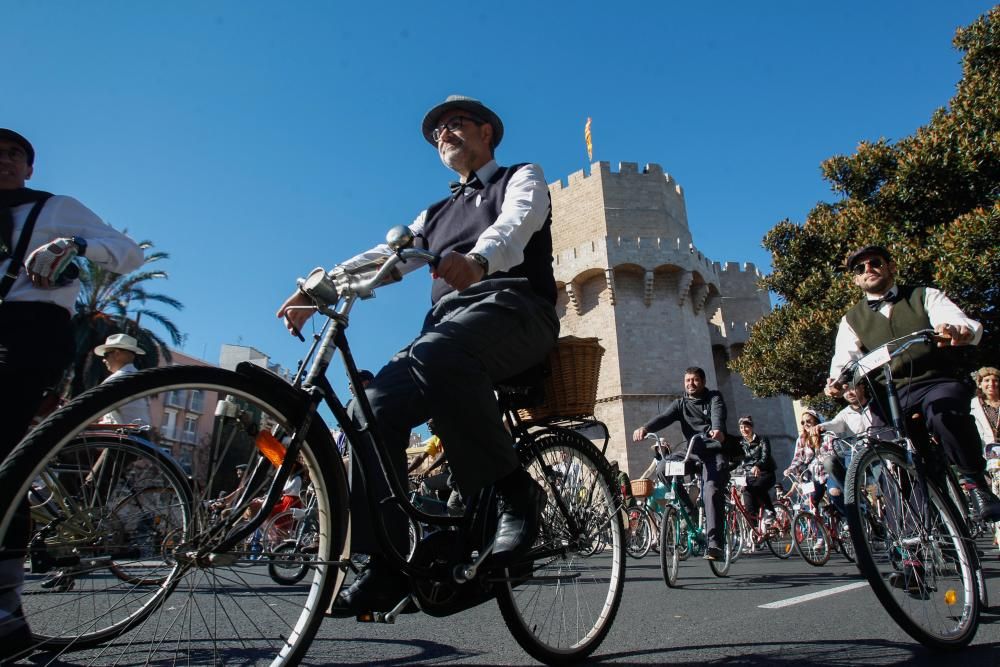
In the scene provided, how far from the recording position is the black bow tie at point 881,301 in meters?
3.51

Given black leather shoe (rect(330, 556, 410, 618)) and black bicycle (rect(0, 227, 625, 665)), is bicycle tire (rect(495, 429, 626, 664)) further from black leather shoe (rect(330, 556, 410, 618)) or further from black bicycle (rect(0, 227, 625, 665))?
black leather shoe (rect(330, 556, 410, 618))

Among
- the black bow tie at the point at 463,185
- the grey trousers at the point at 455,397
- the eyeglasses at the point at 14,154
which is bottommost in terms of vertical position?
the grey trousers at the point at 455,397

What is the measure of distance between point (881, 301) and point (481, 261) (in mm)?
2612

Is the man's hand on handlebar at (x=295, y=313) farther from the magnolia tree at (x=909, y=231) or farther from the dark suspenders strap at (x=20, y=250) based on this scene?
the magnolia tree at (x=909, y=231)

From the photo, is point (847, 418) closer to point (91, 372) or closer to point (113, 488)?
point (113, 488)

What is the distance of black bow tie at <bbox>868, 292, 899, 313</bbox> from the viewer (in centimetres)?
351

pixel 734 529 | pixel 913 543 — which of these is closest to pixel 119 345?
pixel 913 543

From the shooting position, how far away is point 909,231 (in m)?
13.3

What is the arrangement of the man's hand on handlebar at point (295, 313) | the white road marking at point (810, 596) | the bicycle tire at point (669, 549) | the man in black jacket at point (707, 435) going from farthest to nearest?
the man in black jacket at point (707, 435) < the bicycle tire at point (669, 549) < the white road marking at point (810, 596) < the man's hand on handlebar at point (295, 313)

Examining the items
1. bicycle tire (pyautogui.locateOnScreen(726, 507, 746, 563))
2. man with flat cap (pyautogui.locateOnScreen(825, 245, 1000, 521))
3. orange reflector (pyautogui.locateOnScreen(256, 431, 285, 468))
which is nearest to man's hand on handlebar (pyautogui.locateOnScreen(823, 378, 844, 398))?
man with flat cap (pyautogui.locateOnScreen(825, 245, 1000, 521))

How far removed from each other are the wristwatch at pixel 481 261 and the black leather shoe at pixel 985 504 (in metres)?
2.68

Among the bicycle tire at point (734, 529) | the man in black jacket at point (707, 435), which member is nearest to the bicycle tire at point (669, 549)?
the man in black jacket at point (707, 435)

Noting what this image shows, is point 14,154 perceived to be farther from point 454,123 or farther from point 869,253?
point 869,253

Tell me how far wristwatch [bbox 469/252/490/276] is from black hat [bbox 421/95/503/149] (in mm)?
994
